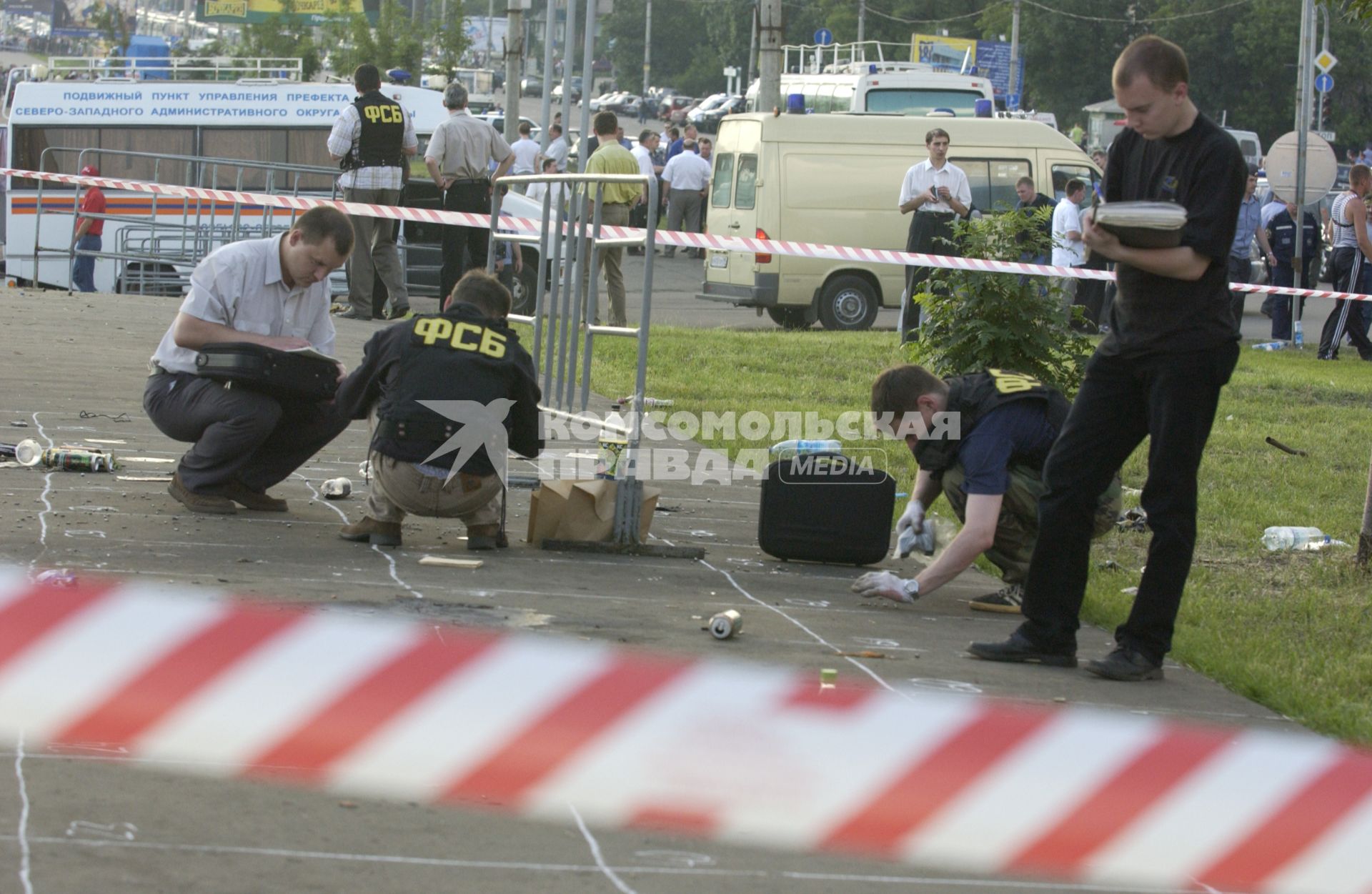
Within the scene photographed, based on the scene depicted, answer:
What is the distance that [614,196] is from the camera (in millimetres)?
13812

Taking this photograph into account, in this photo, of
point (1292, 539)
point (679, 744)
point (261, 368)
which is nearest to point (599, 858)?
point (679, 744)

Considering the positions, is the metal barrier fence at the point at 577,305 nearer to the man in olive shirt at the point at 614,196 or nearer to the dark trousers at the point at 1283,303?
the man in olive shirt at the point at 614,196

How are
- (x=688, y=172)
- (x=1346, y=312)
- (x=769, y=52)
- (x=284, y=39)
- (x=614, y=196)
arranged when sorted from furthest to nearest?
(x=284, y=39) < (x=688, y=172) < (x=769, y=52) < (x=1346, y=312) < (x=614, y=196)

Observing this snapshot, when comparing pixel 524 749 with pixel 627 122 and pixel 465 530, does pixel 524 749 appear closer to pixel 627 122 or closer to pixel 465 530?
pixel 465 530

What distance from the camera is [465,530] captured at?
280 inches

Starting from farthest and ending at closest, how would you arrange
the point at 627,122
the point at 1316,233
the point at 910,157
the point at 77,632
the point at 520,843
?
the point at 627,122 → the point at 1316,233 → the point at 910,157 → the point at 520,843 → the point at 77,632

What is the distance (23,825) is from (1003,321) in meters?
7.36

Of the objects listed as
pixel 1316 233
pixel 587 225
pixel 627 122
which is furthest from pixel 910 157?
pixel 627 122

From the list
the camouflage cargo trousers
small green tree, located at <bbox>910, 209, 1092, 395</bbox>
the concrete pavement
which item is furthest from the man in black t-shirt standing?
small green tree, located at <bbox>910, 209, 1092, 395</bbox>

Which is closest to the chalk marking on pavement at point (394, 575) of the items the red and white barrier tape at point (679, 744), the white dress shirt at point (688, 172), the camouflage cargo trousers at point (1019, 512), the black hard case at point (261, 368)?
the black hard case at point (261, 368)

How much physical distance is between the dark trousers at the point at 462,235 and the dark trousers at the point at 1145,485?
33.6 ft

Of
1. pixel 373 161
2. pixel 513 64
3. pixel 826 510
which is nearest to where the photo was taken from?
pixel 826 510

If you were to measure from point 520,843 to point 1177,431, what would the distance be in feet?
8.08

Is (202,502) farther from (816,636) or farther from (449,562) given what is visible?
(816,636)
